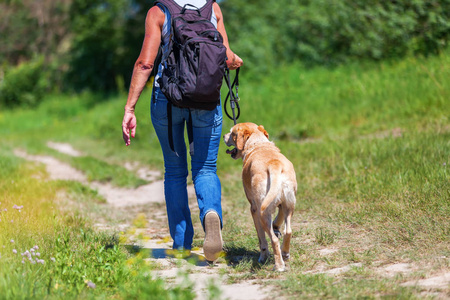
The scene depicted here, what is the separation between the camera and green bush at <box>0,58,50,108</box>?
77.9 feet

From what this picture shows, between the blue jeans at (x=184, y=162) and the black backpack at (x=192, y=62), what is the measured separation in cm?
17

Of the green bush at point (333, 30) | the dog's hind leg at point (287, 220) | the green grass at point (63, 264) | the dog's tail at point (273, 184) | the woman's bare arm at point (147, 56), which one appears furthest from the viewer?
the green bush at point (333, 30)

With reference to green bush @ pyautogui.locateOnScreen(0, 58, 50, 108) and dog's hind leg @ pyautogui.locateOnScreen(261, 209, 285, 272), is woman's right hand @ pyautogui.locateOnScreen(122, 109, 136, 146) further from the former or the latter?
green bush @ pyautogui.locateOnScreen(0, 58, 50, 108)

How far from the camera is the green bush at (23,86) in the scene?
23.7 meters

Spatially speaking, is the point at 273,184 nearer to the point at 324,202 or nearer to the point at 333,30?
the point at 324,202

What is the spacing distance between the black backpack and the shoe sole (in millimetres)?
834

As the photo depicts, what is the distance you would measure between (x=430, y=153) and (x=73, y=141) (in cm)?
1072

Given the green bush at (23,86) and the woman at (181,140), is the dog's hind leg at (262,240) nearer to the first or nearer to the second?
the woman at (181,140)

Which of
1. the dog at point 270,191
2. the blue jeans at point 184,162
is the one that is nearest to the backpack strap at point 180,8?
the blue jeans at point 184,162

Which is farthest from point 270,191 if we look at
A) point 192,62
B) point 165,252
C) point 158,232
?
point 158,232

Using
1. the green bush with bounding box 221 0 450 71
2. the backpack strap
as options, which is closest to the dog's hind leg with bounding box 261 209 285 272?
the backpack strap

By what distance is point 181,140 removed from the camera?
405cm

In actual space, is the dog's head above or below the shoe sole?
above

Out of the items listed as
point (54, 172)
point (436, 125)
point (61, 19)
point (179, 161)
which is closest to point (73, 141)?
point (54, 172)
